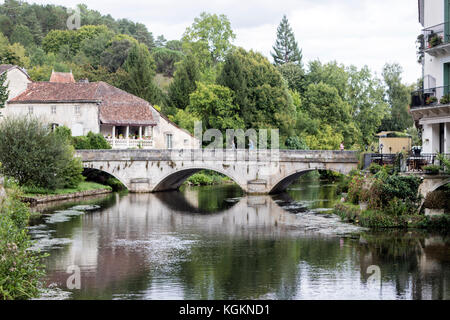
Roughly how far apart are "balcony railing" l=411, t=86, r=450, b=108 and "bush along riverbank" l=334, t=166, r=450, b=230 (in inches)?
147

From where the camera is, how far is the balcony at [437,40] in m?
31.8

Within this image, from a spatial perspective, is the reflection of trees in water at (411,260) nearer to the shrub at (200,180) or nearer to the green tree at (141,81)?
the shrub at (200,180)

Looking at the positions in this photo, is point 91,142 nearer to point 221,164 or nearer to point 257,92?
point 221,164

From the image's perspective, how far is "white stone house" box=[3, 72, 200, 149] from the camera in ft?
202

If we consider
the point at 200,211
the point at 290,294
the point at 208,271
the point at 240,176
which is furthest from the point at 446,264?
the point at 240,176

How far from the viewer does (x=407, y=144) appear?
43.8m

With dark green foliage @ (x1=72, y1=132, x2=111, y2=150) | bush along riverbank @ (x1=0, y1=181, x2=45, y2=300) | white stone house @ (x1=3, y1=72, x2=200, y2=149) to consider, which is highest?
white stone house @ (x1=3, y1=72, x2=200, y2=149)

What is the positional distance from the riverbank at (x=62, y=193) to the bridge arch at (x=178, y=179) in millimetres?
4746

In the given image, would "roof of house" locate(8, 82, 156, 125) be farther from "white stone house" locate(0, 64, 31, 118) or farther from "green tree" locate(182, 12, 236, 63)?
"green tree" locate(182, 12, 236, 63)

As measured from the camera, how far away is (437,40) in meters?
32.1

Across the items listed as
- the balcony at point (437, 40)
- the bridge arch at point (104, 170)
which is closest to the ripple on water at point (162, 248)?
the balcony at point (437, 40)

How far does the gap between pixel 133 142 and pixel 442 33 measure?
36.4 metres

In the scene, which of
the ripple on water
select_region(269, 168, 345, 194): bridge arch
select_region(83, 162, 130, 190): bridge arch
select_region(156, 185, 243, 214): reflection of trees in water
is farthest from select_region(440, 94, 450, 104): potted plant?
select_region(83, 162, 130, 190): bridge arch

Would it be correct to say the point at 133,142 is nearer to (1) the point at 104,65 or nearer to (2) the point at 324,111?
(2) the point at 324,111
